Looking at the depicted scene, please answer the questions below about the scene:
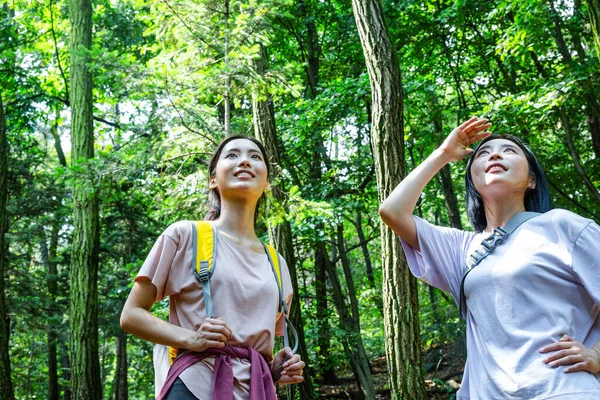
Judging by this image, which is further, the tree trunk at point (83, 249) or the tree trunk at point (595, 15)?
the tree trunk at point (83, 249)

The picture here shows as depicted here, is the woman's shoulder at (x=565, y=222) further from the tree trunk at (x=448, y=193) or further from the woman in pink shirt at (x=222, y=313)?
the tree trunk at (x=448, y=193)

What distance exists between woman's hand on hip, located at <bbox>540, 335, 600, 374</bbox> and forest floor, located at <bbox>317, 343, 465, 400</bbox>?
9184 millimetres

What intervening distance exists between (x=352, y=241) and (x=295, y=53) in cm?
927

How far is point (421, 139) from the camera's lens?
12.9 meters

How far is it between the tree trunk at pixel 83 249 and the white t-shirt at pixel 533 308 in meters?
7.56

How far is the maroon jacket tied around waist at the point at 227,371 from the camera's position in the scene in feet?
6.91

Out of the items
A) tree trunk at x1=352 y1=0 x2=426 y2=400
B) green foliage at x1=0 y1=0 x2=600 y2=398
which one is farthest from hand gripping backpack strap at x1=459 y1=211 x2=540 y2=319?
green foliage at x1=0 y1=0 x2=600 y2=398

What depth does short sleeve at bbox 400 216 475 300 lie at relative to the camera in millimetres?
2453

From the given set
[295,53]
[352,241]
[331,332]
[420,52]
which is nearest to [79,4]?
Answer: [295,53]

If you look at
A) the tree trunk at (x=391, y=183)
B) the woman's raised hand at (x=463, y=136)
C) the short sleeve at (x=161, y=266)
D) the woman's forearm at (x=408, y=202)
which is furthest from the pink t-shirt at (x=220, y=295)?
the tree trunk at (x=391, y=183)

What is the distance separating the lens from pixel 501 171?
2.44 m

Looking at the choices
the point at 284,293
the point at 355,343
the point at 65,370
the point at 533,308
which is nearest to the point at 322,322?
the point at 355,343

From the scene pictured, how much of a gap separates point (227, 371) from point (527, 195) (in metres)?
1.51

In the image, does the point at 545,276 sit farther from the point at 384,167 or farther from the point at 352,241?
the point at 352,241
